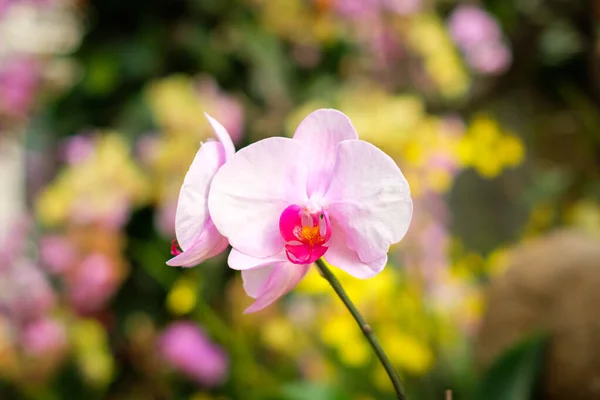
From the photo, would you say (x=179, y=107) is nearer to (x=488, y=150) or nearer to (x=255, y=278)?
(x=488, y=150)

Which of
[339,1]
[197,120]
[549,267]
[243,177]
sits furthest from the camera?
[339,1]

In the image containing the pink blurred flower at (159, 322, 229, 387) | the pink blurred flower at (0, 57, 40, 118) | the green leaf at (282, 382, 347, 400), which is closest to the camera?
the green leaf at (282, 382, 347, 400)

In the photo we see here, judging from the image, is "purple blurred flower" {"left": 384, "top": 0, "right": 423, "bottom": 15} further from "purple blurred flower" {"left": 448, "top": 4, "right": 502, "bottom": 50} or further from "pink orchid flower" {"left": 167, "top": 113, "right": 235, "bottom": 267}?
"pink orchid flower" {"left": 167, "top": 113, "right": 235, "bottom": 267}

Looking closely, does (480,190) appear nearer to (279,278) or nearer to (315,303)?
(315,303)

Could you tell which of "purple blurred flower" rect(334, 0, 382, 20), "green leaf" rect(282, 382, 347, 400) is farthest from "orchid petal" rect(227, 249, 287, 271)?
"purple blurred flower" rect(334, 0, 382, 20)

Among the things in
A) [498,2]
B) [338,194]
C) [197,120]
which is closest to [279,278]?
[338,194]

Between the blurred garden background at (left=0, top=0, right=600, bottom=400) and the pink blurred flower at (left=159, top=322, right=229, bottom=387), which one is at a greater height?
the blurred garden background at (left=0, top=0, right=600, bottom=400)

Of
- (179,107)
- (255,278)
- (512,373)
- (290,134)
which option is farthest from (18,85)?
(255,278)
